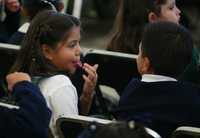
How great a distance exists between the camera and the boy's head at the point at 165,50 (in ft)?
9.08

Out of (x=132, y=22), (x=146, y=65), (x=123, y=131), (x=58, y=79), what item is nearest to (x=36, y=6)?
(x=132, y=22)

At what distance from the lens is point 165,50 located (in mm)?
2771

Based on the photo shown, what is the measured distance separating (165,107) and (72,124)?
38 centimetres

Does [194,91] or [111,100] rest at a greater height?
[194,91]

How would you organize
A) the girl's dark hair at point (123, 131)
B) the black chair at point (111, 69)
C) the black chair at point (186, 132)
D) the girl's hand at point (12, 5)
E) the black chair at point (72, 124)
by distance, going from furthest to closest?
the girl's hand at point (12, 5) → the black chair at point (111, 69) → the black chair at point (72, 124) → the black chair at point (186, 132) → the girl's dark hair at point (123, 131)

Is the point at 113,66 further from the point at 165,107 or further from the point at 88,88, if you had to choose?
the point at 165,107

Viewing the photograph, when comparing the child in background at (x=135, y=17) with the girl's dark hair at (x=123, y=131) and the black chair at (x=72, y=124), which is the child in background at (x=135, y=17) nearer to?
the black chair at (x=72, y=124)

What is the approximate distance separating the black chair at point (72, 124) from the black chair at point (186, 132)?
0.26 metres

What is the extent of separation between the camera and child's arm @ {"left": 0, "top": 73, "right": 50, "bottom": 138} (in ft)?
8.75

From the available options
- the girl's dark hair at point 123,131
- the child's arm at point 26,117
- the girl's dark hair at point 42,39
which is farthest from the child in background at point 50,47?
the girl's dark hair at point 123,131

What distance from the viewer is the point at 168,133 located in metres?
2.62

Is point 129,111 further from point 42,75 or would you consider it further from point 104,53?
point 104,53

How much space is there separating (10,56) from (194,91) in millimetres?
1303

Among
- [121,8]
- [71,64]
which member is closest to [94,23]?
[121,8]
